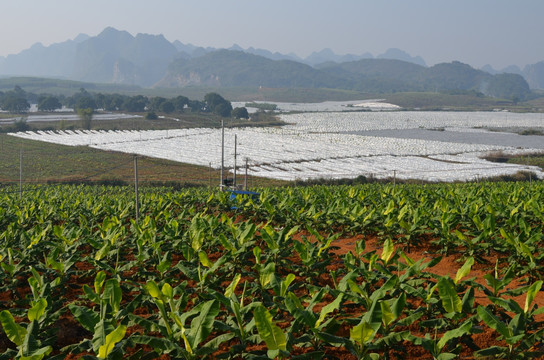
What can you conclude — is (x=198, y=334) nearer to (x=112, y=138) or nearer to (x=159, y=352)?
(x=159, y=352)

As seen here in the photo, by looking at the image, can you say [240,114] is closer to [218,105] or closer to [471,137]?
[218,105]

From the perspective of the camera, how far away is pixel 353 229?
12.1m

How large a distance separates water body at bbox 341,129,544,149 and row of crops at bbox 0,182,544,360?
75.1 metres

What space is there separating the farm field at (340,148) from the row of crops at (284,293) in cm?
3753

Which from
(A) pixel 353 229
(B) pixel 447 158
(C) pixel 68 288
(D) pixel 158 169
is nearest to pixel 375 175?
(B) pixel 447 158

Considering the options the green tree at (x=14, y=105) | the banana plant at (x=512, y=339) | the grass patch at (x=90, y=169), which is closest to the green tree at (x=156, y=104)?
the green tree at (x=14, y=105)

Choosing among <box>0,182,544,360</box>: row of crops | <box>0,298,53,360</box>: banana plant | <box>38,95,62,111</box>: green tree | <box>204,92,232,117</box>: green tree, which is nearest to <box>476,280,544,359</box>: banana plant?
<box>0,182,544,360</box>: row of crops

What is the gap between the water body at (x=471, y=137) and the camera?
83.4m

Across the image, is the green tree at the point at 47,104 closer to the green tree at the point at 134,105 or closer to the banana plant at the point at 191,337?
the green tree at the point at 134,105

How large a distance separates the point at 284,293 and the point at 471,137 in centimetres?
9413

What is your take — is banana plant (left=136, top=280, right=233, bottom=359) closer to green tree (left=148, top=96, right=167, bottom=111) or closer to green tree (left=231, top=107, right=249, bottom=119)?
green tree (left=231, top=107, right=249, bottom=119)

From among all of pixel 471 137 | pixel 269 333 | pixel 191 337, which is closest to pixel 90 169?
pixel 191 337

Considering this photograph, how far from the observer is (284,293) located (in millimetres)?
6254

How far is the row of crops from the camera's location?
16.7 feet
